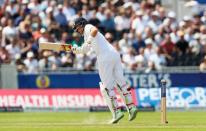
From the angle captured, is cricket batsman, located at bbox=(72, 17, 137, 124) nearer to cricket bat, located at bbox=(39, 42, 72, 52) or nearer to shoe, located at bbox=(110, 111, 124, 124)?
shoe, located at bbox=(110, 111, 124, 124)

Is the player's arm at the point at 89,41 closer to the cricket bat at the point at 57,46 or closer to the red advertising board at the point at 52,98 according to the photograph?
the cricket bat at the point at 57,46

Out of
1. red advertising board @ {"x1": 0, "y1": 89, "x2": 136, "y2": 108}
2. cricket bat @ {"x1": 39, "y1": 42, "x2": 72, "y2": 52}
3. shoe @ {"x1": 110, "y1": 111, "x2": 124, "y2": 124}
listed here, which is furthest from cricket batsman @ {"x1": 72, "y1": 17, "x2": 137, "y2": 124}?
red advertising board @ {"x1": 0, "y1": 89, "x2": 136, "y2": 108}

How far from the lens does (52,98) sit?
79.5ft

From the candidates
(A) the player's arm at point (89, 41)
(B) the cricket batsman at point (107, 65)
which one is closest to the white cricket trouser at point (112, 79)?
(B) the cricket batsman at point (107, 65)

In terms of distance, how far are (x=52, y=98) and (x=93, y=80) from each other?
2.23 metres

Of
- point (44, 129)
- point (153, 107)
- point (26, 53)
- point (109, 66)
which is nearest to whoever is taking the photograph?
point (44, 129)

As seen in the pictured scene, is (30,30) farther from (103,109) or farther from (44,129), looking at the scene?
(44,129)

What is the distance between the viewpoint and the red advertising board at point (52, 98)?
23.9 m

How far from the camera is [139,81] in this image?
26062mm

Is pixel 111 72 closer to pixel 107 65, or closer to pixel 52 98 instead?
pixel 107 65

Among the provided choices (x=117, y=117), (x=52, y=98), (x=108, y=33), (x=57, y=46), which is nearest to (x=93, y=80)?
(x=108, y=33)

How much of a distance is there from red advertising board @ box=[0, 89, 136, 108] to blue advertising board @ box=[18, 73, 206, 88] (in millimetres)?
1891

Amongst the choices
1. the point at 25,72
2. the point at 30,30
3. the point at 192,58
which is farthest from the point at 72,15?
the point at 192,58

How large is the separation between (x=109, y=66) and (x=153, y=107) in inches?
A: 286
